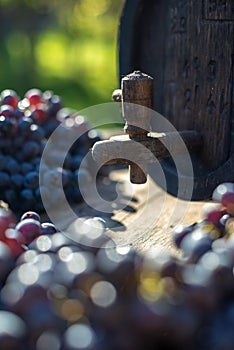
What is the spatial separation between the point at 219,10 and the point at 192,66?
0.60ft

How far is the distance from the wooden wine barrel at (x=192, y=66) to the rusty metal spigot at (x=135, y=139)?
8.4 inches

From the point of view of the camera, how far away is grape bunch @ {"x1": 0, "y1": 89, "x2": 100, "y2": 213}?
1.68 m

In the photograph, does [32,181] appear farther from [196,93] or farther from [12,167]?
[196,93]

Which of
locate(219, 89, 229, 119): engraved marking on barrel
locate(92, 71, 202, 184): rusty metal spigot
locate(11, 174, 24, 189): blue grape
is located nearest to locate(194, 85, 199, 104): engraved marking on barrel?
locate(219, 89, 229, 119): engraved marking on barrel

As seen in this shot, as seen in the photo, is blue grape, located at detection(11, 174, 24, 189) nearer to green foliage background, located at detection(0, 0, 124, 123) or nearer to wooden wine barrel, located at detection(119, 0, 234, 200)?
wooden wine barrel, located at detection(119, 0, 234, 200)

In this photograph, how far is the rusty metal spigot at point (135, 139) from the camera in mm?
1220

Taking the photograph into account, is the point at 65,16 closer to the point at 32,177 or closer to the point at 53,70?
the point at 53,70

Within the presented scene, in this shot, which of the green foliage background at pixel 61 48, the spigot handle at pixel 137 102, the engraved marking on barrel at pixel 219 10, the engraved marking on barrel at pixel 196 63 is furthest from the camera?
the green foliage background at pixel 61 48

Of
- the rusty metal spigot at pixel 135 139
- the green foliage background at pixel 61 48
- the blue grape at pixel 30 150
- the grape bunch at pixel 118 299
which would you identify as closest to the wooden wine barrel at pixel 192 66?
the rusty metal spigot at pixel 135 139

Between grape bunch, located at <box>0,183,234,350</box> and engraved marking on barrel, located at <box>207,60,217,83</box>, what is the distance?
70 centimetres

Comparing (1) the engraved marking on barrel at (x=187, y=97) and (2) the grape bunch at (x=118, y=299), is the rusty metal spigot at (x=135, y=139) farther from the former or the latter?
(2) the grape bunch at (x=118, y=299)

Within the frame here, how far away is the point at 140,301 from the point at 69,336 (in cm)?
9

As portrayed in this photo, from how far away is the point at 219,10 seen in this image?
4.55ft

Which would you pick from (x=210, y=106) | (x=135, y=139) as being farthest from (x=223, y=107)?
(x=135, y=139)
